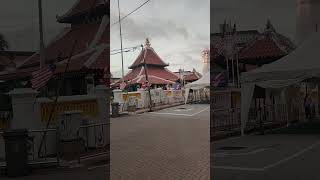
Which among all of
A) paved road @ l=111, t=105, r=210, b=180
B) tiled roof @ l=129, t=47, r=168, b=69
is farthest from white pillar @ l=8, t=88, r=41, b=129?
tiled roof @ l=129, t=47, r=168, b=69

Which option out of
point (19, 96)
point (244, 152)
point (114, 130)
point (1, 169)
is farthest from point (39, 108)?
point (244, 152)

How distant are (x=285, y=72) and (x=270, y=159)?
1.00 m

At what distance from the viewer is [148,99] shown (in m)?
2.39

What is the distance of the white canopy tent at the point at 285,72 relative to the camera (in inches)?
139

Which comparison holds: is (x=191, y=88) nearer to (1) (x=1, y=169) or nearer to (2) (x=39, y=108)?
(2) (x=39, y=108)

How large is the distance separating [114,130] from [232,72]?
1.05 m

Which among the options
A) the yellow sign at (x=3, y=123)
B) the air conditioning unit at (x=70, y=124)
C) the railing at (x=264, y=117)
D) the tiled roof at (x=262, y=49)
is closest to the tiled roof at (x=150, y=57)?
the tiled roof at (x=262, y=49)

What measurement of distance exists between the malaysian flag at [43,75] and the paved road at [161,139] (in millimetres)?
760

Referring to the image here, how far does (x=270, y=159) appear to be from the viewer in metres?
3.52

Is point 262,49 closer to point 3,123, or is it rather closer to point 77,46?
point 77,46

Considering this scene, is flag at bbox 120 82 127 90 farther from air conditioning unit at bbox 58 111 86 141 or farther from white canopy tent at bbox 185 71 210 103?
air conditioning unit at bbox 58 111 86 141

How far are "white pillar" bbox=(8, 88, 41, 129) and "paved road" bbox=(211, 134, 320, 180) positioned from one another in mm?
1409

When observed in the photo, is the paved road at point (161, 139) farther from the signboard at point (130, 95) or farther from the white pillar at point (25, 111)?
the white pillar at point (25, 111)

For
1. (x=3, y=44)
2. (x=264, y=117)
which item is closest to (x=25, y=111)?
(x=3, y=44)
